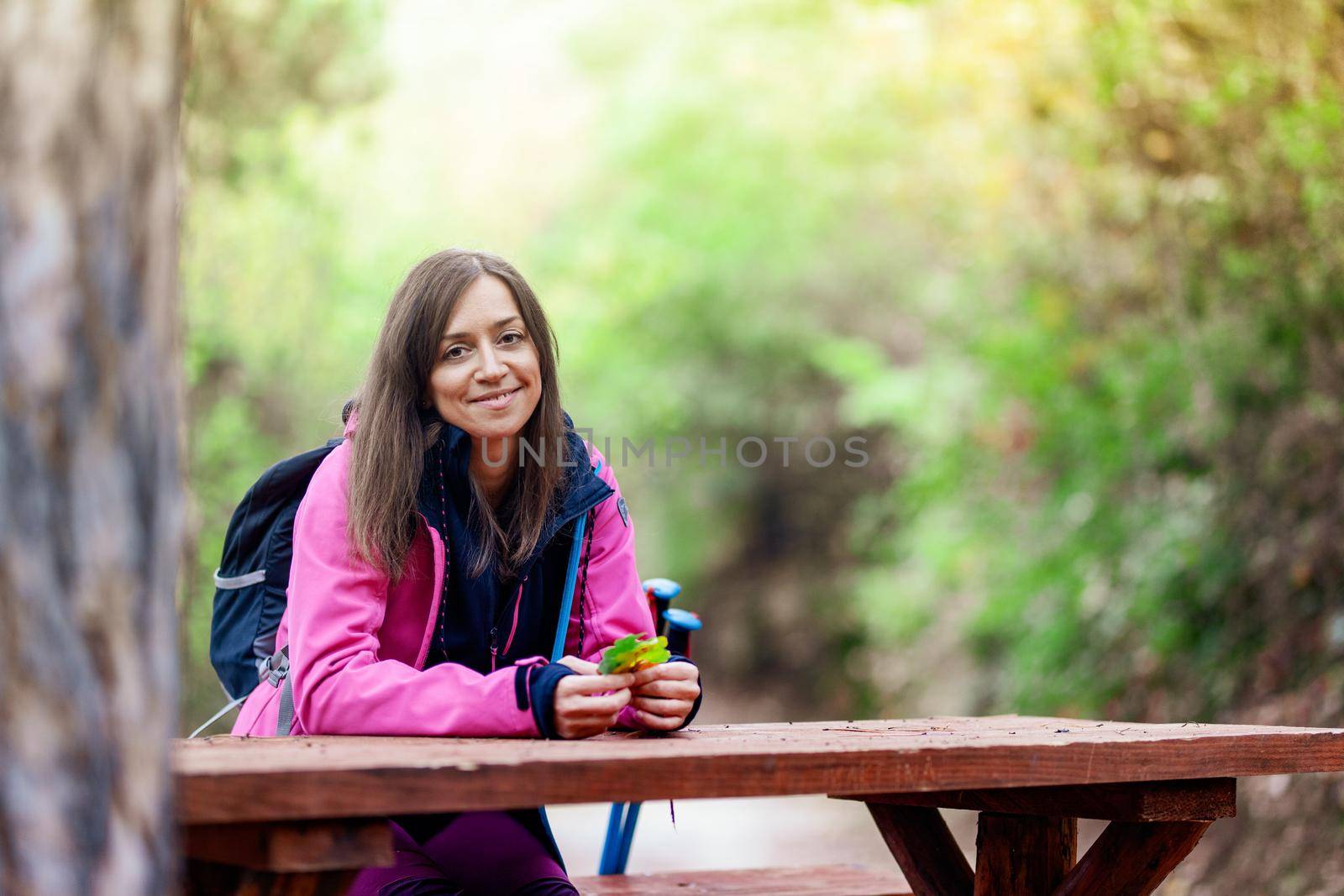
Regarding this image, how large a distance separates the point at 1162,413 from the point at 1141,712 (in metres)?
1.41

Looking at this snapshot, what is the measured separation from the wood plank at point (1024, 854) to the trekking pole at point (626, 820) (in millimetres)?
926

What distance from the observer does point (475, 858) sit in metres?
2.58

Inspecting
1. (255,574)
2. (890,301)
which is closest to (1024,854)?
(255,574)

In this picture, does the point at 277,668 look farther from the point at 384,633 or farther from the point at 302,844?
the point at 302,844

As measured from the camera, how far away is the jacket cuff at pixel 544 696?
7.38ft

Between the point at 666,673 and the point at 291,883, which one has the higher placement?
the point at 666,673

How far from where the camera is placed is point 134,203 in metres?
1.58

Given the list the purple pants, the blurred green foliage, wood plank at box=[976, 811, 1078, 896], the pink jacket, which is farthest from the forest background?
the purple pants

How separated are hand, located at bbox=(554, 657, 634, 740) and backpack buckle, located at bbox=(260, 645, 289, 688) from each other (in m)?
0.67

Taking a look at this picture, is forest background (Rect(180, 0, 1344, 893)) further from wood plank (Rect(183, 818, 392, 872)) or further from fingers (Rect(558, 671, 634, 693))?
wood plank (Rect(183, 818, 392, 872))

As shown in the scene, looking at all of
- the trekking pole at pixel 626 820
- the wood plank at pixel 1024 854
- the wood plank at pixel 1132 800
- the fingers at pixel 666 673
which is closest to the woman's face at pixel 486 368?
the fingers at pixel 666 673

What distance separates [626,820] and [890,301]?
982cm

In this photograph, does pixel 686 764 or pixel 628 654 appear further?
pixel 628 654

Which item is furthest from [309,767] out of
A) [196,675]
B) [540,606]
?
[196,675]
